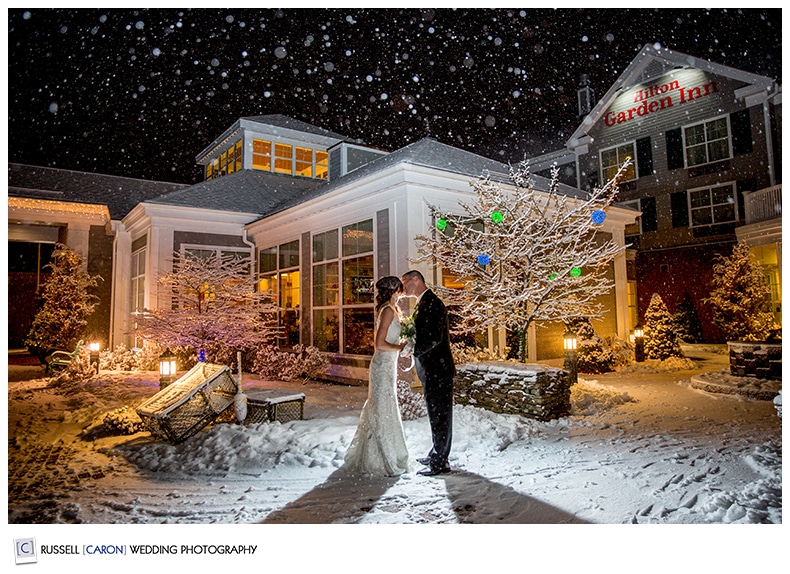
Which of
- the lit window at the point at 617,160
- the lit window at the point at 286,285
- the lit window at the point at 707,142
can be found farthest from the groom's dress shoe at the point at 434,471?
the lit window at the point at 617,160

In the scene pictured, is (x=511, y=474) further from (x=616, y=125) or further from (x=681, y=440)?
(x=616, y=125)

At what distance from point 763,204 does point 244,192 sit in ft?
50.0

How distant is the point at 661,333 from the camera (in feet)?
37.1

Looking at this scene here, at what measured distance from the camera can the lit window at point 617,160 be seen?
18.9 metres

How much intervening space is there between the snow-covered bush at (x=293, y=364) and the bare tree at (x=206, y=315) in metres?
0.45

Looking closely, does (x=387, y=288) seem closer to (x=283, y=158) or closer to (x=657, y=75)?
(x=283, y=158)

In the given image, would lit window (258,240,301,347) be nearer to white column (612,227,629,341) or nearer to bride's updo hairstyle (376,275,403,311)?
bride's updo hairstyle (376,275,403,311)

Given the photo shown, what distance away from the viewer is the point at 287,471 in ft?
13.8

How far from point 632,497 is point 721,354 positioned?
42.6 ft

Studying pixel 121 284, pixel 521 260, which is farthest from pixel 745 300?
pixel 121 284

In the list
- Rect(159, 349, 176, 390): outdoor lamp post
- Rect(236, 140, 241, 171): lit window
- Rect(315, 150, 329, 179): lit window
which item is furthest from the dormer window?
Rect(159, 349, 176, 390): outdoor lamp post

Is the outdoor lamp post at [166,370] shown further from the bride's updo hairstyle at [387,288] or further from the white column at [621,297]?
the white column at [621,297]

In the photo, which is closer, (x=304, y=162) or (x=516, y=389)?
(x=516, y=389)
